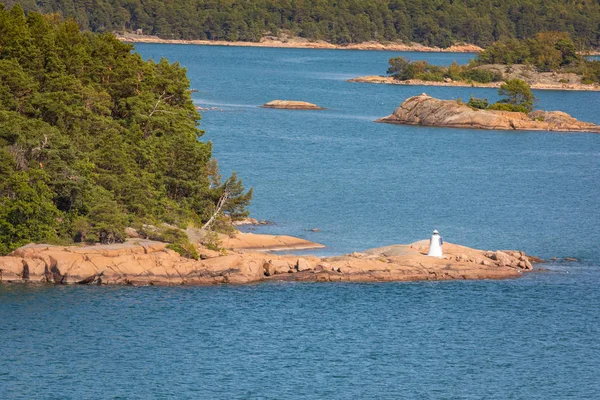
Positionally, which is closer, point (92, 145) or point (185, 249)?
point (185, 249)

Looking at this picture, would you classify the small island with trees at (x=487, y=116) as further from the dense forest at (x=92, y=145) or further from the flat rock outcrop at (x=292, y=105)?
the dense forest at (x=92, y=145)

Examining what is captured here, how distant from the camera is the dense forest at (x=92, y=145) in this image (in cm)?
5978

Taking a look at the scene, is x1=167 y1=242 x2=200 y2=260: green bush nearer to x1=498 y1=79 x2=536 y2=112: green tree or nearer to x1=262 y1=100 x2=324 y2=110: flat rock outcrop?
x1=498 y1=79 x2=536 y2=112: green tree

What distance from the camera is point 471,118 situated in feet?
468

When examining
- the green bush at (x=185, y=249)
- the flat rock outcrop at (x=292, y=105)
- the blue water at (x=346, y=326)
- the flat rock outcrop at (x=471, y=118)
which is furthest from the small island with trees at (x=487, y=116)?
the green bush at (x=185, y=249)

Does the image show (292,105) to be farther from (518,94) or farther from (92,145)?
(92,145)

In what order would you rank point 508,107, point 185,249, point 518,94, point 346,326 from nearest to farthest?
point 346,326 → point 185,249 → point 508,107 → point 518,94

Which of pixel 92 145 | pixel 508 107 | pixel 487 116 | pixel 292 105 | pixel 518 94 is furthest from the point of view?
pixel 292 105

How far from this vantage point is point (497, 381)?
46.4 meters

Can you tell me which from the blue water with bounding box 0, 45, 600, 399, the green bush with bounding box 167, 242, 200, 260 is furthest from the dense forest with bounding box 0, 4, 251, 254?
the blue water with bounding box 0, 45, 600, 399

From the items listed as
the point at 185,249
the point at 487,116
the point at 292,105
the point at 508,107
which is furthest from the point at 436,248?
the point at 292,105

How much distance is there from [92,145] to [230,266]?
12264 millimetres

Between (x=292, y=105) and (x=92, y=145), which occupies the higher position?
(x=292, y=105)

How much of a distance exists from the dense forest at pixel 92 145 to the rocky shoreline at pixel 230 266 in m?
1.62
